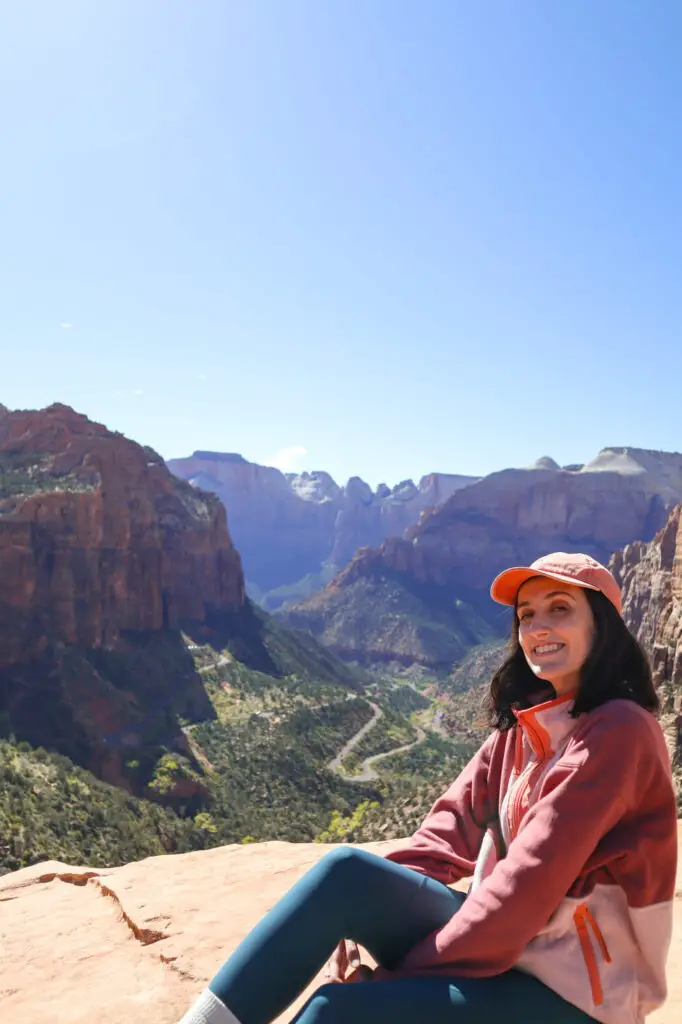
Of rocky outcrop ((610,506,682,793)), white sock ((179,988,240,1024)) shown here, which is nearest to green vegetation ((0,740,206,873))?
rocky outcrop ((610,506,682,793))

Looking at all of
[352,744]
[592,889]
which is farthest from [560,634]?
[352,744]

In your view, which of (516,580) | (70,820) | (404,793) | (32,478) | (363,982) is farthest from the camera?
(32,478)

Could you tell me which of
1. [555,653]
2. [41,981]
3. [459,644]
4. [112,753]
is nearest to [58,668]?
[112,753]

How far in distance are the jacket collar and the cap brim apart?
0.61 meters

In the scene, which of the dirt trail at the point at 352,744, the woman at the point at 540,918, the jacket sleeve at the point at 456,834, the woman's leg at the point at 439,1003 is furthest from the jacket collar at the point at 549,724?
the dirt trail at the point at 352,744

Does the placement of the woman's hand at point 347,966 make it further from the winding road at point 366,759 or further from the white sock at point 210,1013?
the winding road at point 366,759

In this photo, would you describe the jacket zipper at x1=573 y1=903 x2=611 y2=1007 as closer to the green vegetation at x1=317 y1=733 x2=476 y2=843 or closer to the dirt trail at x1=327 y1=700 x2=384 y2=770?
the green vegetation at x1=317 y1=733 x2=476 y2=843

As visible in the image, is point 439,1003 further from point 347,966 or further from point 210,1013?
point 210,1013

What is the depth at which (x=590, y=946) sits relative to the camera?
3.21 m

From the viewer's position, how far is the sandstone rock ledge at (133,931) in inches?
190

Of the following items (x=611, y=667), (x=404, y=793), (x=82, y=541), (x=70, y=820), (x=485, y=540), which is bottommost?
(x=404, y=793)

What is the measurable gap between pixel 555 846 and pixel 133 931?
4.70m

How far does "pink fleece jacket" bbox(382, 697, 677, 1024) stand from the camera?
317 cm

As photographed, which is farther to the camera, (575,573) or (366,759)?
(366,759)
